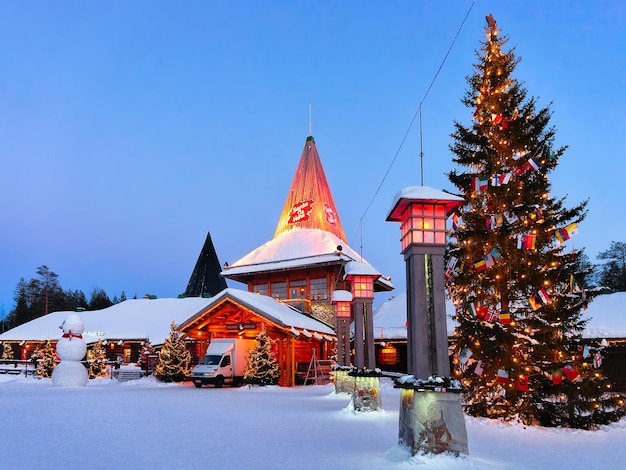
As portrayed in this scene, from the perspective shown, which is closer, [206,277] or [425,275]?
[425,275]

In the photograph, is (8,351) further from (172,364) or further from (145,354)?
(172,364)

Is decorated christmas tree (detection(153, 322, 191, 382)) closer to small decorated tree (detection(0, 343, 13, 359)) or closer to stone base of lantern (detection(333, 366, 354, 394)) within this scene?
stone base of lantern (detection(333, 366, 354, 394))

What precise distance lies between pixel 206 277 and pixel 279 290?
22.7 metres

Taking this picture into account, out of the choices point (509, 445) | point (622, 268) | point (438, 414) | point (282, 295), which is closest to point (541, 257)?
point (509, 445)

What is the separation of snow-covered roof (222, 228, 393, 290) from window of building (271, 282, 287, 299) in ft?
5.87

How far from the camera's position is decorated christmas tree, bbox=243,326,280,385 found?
78.4 ft

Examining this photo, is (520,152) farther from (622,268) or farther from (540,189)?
(622,268)

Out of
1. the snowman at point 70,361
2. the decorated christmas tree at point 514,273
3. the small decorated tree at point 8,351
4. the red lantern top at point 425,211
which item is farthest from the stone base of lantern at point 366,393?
the small decorated tree at point 8,351

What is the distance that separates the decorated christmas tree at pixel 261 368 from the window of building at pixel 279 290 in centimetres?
1188

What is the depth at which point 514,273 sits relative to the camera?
1285 centimetres

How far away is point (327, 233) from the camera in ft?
123

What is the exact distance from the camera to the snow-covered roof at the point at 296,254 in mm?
33438

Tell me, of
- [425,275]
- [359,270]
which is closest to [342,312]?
[359,270]

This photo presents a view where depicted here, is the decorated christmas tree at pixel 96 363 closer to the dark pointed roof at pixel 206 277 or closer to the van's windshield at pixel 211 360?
the van's windshield at pixel 211 360
